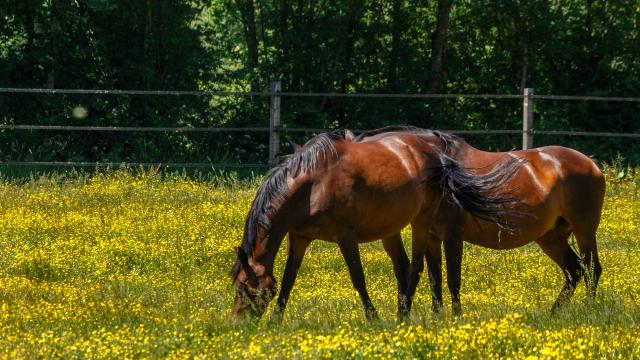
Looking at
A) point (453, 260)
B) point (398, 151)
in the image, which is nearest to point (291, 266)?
point (398, 151)

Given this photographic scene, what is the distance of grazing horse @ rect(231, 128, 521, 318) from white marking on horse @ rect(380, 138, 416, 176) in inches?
0.4

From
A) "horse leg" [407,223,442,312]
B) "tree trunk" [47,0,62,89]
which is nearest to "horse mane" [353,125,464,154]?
"horse leg" [407,223,442,312]

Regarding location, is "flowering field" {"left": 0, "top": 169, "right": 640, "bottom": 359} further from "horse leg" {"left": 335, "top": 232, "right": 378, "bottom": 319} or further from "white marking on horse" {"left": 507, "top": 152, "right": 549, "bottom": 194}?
"white marking on horse" {"left": 507, "top": 152, "right": 549, "bottom": 194}

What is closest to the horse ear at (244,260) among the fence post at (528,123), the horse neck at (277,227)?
the horse neck at (277,227)

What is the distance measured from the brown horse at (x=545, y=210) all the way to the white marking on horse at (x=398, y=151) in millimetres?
476

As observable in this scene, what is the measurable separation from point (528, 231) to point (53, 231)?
547 centimetres

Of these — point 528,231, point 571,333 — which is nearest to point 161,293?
point 528,231

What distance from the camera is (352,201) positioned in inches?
331

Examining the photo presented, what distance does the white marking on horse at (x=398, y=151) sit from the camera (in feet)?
28.9

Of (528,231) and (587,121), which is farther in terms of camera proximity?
(587,121)

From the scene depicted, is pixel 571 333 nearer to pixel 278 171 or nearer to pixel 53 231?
pixel 278 171

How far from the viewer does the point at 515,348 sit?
664 centimetres

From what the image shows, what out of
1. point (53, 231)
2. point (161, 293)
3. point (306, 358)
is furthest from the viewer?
point (53, 231)

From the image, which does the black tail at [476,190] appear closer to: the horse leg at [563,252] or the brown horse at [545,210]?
the brown horse at [545,210]
